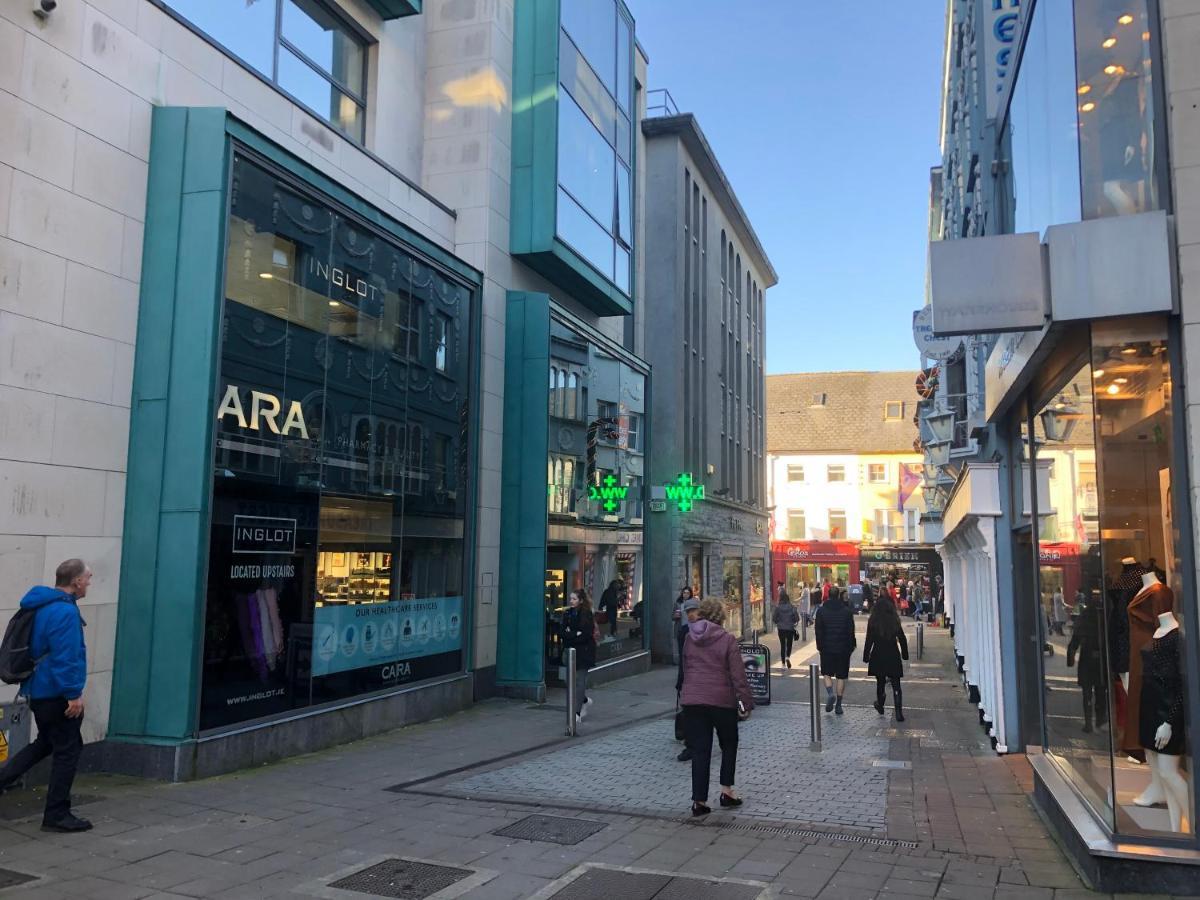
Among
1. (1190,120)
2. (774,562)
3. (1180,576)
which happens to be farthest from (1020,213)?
(774,562)

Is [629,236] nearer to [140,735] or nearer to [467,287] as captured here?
[467,287]

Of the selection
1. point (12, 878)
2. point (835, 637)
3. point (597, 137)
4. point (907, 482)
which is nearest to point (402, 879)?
point (12, 878)

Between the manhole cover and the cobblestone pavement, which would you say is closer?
the manhole cover

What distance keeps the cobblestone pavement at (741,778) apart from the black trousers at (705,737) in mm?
310

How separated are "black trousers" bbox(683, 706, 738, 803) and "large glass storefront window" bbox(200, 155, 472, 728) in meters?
4.35

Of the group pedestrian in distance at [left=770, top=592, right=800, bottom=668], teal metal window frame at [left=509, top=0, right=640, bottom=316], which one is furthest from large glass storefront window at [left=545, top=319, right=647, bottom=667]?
pedestrian in distance at [left=770, top=592, right=800, bottom=668]

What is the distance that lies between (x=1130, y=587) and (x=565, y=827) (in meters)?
4.23

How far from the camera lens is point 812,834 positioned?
275 inches

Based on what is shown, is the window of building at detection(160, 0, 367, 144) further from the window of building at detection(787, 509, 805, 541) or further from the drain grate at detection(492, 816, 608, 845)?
the window of building at detection(787, 509, 805, 541)

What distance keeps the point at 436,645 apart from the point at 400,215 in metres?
5.96

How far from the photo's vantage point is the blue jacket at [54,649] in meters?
6.35

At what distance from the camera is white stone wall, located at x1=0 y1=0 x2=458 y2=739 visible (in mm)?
7758

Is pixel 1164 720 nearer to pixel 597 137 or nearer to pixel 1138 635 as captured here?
pixel 1138 635

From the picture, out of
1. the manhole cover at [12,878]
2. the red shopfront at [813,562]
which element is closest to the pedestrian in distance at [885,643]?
the manhole cover at [12,878]
